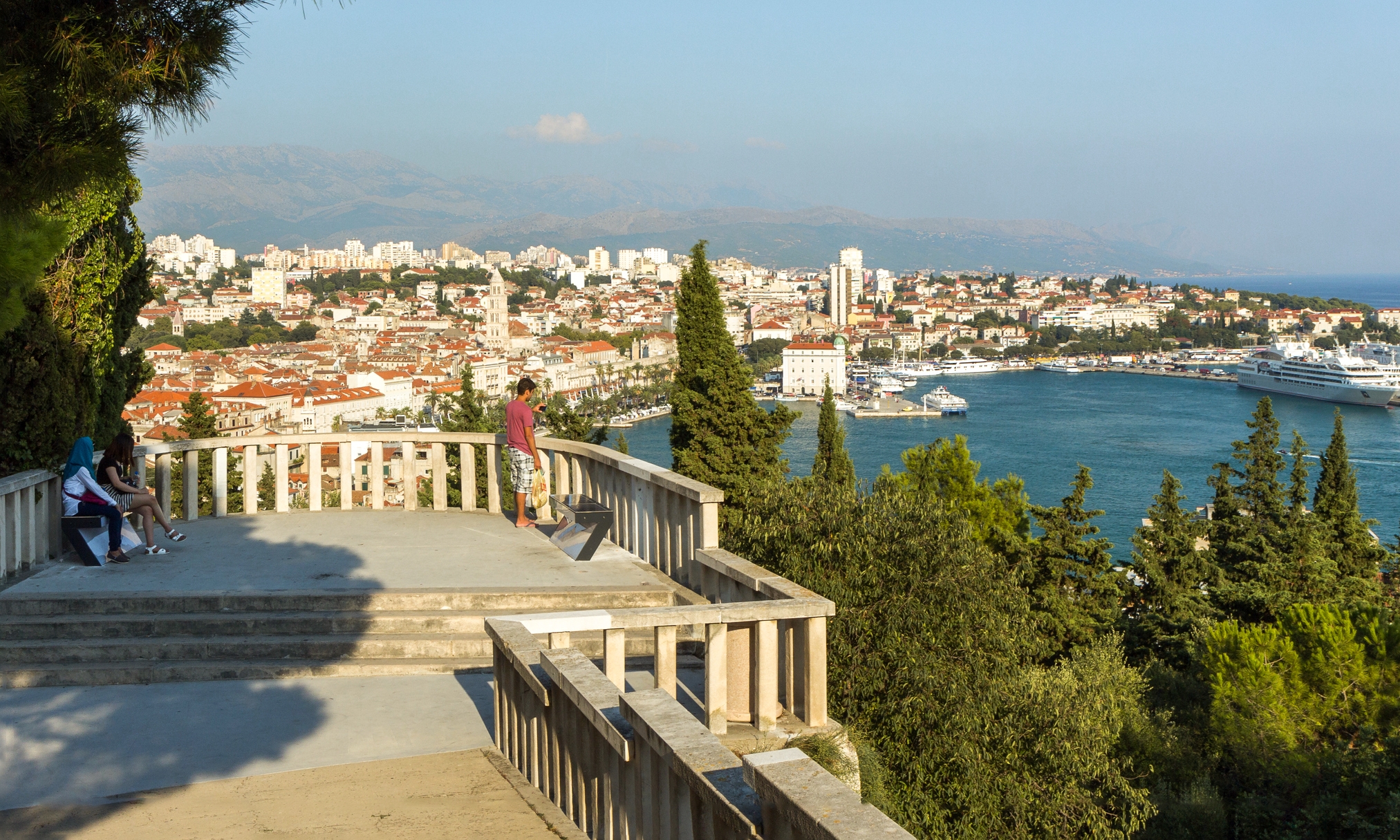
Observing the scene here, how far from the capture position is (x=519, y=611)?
4.81 m

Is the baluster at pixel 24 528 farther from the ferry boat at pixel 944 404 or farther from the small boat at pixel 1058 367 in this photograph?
the small boat at pixel 1058 367

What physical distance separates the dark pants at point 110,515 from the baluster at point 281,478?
4.27 feet

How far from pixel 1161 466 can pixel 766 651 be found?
56.8 m

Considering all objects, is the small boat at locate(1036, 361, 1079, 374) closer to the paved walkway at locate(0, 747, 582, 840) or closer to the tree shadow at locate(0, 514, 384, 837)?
the tree shadow at locate(0, 514, 384, 837)

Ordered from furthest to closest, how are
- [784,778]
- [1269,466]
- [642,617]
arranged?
[1269,466], [642,617], [784,778]

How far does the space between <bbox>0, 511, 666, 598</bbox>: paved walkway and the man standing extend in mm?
212

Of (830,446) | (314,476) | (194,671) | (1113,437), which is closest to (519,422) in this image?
(314,476)

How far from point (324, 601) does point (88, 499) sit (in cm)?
162

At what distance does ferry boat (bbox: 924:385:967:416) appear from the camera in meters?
83.1

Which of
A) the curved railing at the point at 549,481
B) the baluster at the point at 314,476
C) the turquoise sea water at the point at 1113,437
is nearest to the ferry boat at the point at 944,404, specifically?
the turquoise sea water at the point at 1113,437

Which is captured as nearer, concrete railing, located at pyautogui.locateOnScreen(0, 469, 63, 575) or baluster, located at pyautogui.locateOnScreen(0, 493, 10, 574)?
baluster, located at pyautogui.locateOnScreen(0, 493, 10, 574)

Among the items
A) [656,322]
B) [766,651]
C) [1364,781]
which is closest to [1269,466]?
[1364,781]

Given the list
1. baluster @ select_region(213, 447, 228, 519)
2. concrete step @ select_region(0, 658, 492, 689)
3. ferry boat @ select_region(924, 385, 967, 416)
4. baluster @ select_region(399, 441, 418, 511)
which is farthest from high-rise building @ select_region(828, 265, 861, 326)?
concrete step @ select_region(0, 658, 492, 689)

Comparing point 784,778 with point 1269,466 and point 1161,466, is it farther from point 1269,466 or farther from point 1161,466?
point 1161,466
